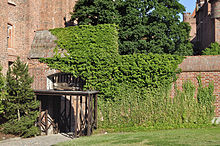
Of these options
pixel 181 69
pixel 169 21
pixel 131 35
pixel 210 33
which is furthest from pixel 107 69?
pixel 210 33

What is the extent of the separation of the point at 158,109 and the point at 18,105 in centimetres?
665

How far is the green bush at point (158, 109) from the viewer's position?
1184 centimetres

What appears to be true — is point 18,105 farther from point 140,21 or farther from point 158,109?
point 140,21

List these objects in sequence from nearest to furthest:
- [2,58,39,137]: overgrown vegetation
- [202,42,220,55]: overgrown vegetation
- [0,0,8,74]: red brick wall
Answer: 1. [2,58,39,137]: overgrown vegetation
2. [0,0,8,74]: red brick wall
3. [202,42,220,55]: overgrown vegetation

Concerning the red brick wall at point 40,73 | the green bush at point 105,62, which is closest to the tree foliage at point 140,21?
the green bush at point 105,62

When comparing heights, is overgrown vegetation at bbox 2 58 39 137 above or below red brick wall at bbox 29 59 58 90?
below

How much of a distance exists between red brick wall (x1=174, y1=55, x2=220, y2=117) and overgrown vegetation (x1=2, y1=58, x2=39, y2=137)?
7.20 m

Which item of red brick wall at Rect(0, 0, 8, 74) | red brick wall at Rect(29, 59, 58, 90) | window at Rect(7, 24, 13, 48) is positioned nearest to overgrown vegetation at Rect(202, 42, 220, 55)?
red brick wall at Rect(29, 59, 58, 90)

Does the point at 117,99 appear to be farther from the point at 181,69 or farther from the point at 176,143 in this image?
the point at 176,143

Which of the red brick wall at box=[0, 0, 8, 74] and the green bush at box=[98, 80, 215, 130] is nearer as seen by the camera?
the green bush at box=[98, 80, 215, 130]

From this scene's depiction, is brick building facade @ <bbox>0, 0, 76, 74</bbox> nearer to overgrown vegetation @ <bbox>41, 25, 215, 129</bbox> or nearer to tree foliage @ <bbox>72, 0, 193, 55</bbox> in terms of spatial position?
overgrown vegetation @ <bbox>41, 25, 215, 129</bbox>

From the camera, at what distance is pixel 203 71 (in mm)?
11906

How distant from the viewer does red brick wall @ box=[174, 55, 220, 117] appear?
38.6ft

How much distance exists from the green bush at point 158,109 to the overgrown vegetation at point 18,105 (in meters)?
3.52
